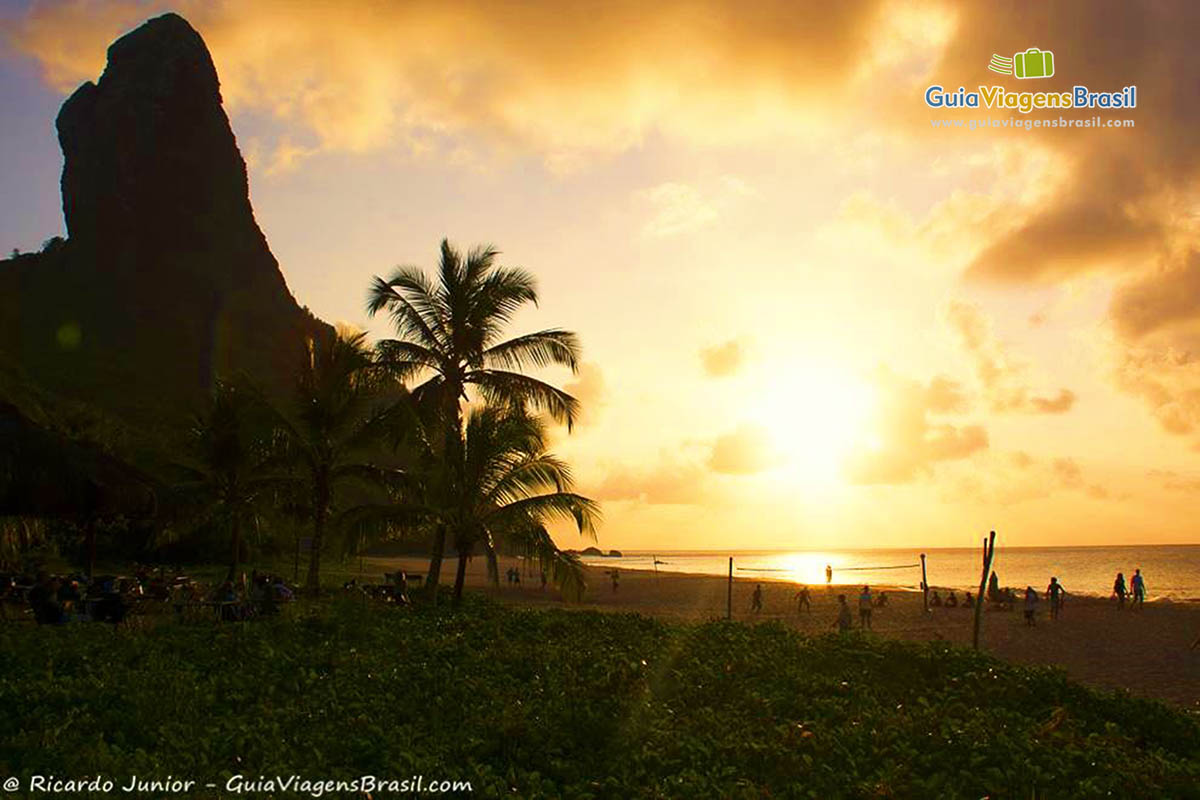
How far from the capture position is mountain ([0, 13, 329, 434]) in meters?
82.3

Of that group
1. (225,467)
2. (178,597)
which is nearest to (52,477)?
(178,597)

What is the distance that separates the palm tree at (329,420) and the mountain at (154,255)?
63.3m

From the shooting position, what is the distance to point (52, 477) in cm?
1330

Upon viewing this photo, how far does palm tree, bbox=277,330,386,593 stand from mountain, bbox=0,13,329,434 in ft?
208

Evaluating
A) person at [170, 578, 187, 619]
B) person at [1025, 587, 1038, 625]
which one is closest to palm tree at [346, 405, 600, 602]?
person at [170, 578, 187, 619]

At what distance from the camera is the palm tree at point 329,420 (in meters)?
19.8

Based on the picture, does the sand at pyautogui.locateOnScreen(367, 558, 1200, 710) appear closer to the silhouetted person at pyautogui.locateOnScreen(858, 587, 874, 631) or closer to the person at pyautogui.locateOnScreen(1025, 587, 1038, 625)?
the person at pyautogui.locateOnScreen(1025, 587, 1038, 625)

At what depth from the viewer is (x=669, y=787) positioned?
23.1 ft

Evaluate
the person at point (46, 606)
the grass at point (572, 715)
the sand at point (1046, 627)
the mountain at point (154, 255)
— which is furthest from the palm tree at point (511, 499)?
the mountain at point (154, 255)

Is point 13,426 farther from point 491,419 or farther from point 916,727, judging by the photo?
point 916,727

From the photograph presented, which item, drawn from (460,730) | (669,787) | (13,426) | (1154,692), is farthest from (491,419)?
(1154,692)

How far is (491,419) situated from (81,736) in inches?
475

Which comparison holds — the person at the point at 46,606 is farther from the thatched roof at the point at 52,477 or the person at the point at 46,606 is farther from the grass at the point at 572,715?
the thatched roof at the point at 52,477

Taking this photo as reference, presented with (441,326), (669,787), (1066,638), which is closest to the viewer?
(669,787)
